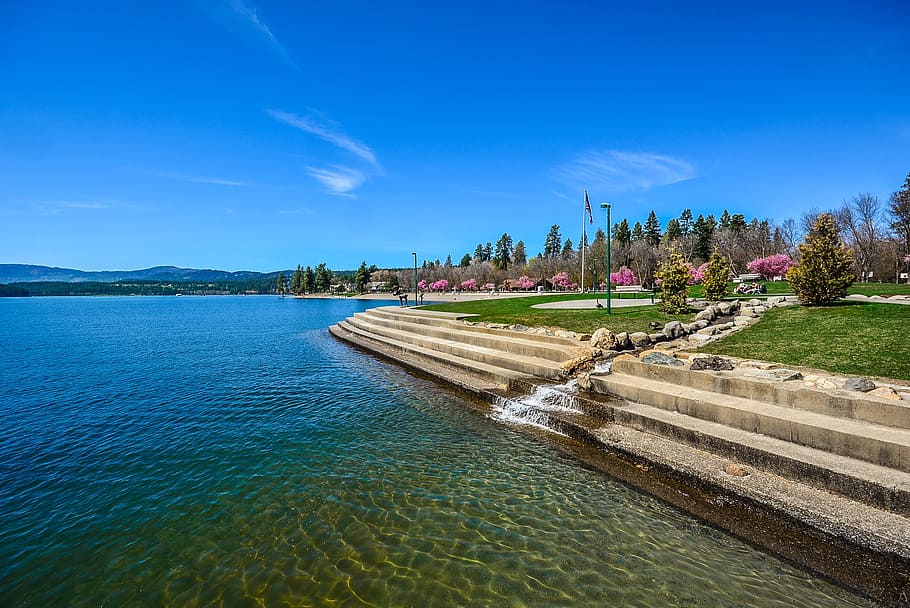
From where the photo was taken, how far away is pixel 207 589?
3.82m

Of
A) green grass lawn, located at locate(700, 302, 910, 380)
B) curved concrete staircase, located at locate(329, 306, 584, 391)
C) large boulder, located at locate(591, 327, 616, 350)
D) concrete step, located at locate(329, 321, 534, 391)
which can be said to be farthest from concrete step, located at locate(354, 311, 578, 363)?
green grass lawn, located at locate(700, 302, 910, 380)

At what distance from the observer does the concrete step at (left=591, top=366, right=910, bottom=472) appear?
4.71 metres

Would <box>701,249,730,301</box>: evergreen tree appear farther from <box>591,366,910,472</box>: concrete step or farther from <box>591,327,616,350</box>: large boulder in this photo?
<box>591,366,910,472</box>: concrete step

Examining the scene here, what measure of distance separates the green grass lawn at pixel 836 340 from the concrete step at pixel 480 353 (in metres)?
3.82

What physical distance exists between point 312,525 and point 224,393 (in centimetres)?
833

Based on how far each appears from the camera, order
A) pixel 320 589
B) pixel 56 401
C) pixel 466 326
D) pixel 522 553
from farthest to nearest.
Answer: pixel 466 326, pixel 56 401, pixel 522 553, pixel 320 589

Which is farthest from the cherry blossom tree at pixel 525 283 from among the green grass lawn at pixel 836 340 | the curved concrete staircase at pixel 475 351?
the green grass lawn at pixel 836 340

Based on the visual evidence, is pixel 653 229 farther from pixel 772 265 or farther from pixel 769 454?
pixel 769 454

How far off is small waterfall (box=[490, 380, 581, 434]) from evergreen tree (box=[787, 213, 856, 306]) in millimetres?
10033

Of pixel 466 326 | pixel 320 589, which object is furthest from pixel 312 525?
pixel 466 326

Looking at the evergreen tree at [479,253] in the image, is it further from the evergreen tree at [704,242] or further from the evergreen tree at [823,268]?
the evergreen tree at [823,268]

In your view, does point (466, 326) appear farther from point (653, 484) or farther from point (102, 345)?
point (102, 345)

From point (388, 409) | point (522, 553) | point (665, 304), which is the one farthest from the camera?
point (665, 304)

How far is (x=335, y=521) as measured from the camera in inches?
192
